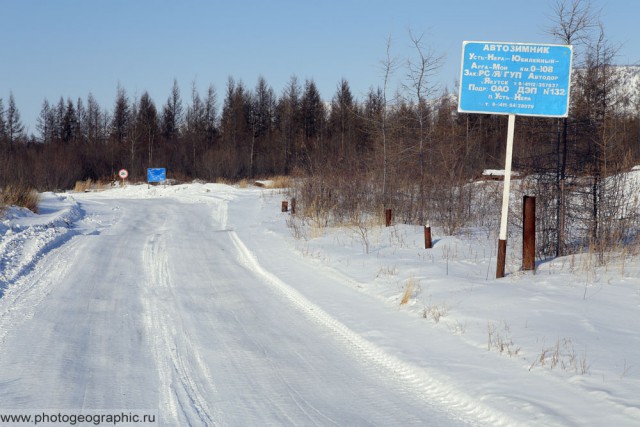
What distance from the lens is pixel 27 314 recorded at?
7977 millimetres

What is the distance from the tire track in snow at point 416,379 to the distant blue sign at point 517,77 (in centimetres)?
462

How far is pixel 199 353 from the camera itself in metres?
6.58

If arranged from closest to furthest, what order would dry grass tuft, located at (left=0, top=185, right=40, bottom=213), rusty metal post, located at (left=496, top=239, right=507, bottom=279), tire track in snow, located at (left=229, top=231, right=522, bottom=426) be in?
tire track in snow, located at (left=229, top=231, right=522, bottom=426)
rusty metal post, located at (left=496, top=239, right=507, bottom=279)
dry grass tuft, located at (left=0, top=185, right=40, bottom=213)

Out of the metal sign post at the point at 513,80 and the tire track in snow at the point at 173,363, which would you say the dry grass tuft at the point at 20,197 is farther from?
the metal sign post at the point at 513,80

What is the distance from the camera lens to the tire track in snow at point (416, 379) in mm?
4969

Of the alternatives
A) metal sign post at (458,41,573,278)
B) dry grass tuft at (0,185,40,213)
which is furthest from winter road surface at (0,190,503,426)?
dry grass tuft at (0,185,40,213)

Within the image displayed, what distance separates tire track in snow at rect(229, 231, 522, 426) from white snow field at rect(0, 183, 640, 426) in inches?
0.8

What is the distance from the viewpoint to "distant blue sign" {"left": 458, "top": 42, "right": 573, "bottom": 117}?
9.94 metres

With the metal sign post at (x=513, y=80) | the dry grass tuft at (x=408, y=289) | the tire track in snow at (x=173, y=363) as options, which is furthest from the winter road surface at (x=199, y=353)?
the metal sign post at (x=513, y=80)

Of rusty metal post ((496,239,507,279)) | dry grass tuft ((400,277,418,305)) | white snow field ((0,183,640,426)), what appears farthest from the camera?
rusty metal post ((496,239,507,279))

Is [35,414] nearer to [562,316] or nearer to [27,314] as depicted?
[27,314]

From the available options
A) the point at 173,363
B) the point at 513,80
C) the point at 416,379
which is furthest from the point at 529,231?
the point at 173,363

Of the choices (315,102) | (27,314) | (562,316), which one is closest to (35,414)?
(27,314)

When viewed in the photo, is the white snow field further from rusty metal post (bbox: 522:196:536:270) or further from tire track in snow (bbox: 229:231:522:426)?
rusty metal post (bbox: 522:196:536:270)
